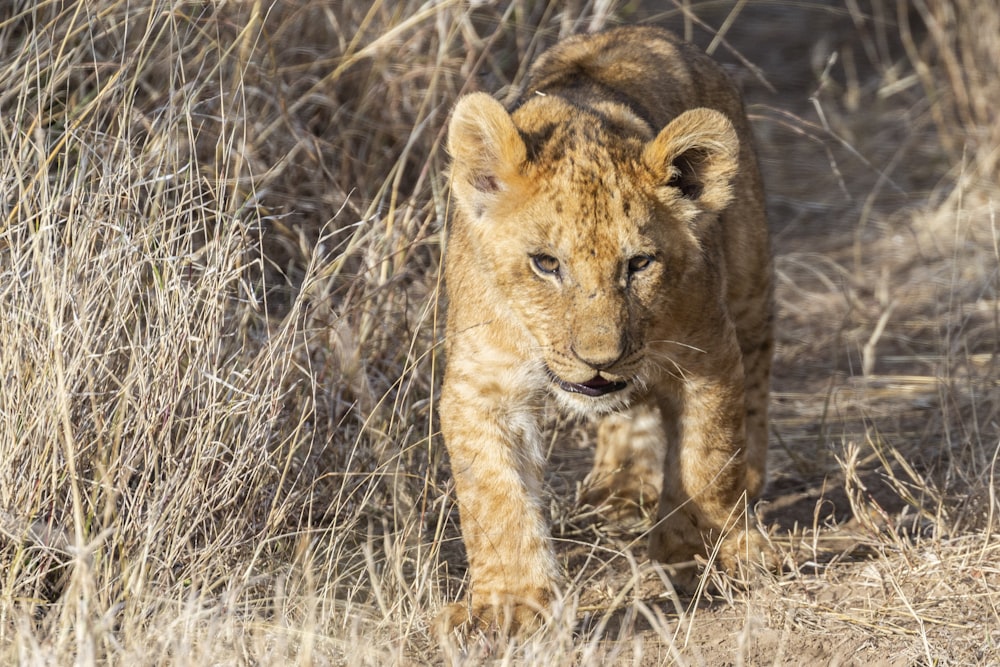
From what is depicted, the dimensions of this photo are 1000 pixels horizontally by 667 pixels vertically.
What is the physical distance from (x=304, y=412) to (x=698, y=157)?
4.46ft

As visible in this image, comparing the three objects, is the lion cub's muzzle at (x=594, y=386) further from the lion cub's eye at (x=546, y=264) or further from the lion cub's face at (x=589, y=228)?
the lion cub's eye at (x=546, y=264)

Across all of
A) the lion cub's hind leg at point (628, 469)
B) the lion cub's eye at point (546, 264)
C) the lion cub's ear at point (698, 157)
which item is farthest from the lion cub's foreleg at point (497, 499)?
the lion cub's hind leg at point (628, 469)

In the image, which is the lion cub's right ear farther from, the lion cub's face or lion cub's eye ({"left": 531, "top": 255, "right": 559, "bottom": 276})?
lion cub's eye ({"left": 531, "top": 255, "right": 559, "bottom": 276})

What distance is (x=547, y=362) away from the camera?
3760 mm

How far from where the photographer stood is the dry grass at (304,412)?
11.7 ft

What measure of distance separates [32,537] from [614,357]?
1.58 m

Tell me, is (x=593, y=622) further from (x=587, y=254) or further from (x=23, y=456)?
(x=23, y=456)

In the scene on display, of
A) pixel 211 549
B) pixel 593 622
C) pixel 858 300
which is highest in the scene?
pixel 211 549

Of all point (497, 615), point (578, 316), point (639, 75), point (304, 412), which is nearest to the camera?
point (578, 316)

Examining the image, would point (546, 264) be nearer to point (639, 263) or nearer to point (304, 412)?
point (639, 263)

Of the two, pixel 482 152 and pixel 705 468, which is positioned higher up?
pixel 482 152

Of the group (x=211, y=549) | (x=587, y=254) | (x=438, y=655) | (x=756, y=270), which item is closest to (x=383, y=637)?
(x=438, y=655)

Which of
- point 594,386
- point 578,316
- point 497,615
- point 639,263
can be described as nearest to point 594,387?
point 594,386

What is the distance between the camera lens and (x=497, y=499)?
3863 mm
